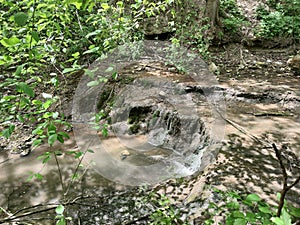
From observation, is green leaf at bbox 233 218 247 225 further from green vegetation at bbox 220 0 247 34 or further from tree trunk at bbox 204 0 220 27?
green vegetation at bbox 220 0 247 34

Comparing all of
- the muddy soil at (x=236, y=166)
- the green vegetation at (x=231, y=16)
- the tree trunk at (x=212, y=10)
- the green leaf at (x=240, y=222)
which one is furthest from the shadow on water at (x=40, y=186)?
the green vegetation at (x=231, y=16)

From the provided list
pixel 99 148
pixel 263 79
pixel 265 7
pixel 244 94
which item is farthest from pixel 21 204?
pixel 265 7

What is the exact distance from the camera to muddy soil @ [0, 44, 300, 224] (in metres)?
3.01

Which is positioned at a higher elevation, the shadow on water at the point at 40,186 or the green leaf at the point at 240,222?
the green leaf at the point at 240,222

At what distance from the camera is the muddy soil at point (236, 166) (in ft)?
9.88

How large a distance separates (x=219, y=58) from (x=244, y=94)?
8.60 feet

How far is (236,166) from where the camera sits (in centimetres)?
334

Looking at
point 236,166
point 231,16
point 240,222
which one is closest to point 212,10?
point 231,16

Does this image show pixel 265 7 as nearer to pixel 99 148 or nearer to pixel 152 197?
pixel 99 148

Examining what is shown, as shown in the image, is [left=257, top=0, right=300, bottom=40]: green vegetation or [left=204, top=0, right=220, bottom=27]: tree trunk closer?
[left=204, top=0, right=220, bottom=27]: tree trunk

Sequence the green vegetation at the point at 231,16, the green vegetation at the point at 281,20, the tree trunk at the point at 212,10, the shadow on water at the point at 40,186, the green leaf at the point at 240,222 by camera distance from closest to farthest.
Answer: the green leaf at the point at 240,222 < the shadow on water at the point at 40,186 < the tree trunk at the point at 212,10 < the green vegetation at the point at 281,20 < the green vegetation at the point at 231,16

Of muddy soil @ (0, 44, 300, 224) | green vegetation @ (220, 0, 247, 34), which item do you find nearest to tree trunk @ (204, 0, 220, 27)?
green vegetation @ (220, 0, 247, 34)

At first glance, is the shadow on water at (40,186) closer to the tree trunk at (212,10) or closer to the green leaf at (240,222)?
the green leaf at (240,222)

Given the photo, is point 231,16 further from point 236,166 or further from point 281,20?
point 236,166
